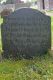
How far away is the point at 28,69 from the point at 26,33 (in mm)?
1828

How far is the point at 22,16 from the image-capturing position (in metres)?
7.61

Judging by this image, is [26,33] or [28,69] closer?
[28,69]

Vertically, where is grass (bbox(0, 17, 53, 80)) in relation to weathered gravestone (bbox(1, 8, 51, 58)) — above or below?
below

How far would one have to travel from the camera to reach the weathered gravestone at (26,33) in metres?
7.59

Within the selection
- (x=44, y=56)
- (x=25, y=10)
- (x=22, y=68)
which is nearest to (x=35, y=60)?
(x=44, y=56)

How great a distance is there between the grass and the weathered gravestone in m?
0.48

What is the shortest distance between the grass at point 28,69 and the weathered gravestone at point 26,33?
18.8 inches

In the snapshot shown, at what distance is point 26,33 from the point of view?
763 centimetres

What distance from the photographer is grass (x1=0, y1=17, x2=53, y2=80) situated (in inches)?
217

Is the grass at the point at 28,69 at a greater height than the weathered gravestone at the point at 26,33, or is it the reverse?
the weathered gravestone at the point at 26,33

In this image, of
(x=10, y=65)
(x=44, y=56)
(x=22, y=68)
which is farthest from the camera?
(x=44, y=56)

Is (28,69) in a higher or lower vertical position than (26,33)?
lower

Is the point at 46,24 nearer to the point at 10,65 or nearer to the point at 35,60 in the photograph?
the point at 35,60

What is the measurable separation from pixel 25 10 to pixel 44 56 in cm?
137
